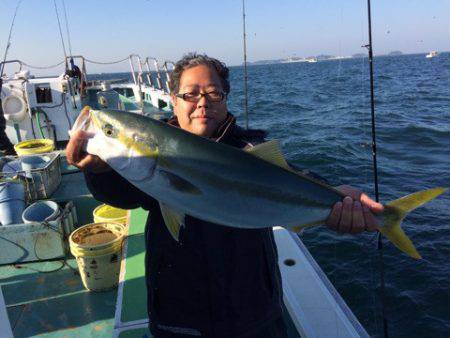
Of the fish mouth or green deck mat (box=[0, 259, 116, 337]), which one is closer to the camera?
the fish mouth

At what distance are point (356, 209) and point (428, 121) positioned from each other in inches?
742

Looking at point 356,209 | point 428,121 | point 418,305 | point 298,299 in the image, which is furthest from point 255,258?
point 428,121

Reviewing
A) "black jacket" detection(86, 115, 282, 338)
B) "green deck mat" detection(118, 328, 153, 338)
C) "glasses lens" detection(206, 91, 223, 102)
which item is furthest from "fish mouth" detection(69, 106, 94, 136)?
"green deck mat" detection(118, 328, 153, 338)

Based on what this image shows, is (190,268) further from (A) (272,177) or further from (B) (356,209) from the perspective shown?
(B) (356,209)

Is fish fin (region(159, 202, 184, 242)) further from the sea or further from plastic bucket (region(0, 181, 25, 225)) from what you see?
plastic bucket (region(0, 181, 25, 225))

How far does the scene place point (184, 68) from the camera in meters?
2.47

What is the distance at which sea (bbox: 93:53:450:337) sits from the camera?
22.5 ft

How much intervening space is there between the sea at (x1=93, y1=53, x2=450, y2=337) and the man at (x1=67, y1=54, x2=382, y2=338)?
2.24 m

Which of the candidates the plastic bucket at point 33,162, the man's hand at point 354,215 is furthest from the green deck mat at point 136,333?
the plastic bucket at point 33,162

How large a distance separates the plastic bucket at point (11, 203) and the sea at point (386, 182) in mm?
4145

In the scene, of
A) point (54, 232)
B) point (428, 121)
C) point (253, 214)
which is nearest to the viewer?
point (253, 214)

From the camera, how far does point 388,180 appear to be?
1157cm

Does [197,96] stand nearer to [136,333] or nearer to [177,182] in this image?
[177,182]

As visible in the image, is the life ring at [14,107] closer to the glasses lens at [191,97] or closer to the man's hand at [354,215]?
the glasses lens at [191,97]
